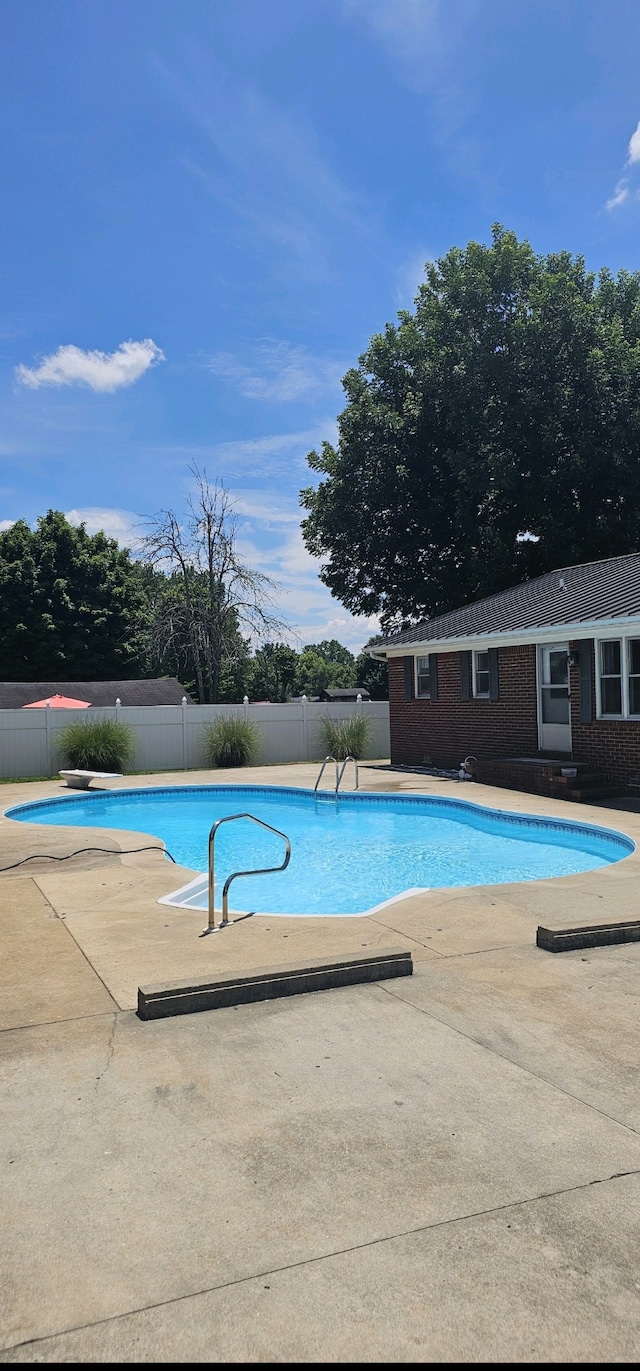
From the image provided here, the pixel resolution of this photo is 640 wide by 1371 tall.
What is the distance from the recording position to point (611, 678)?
14.3 metres

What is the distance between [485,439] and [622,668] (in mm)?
13909

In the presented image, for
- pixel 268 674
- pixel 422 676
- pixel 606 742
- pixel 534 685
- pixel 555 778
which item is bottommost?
pixel 555 778

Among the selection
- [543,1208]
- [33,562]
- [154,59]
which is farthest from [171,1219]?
Answer: [33,562]

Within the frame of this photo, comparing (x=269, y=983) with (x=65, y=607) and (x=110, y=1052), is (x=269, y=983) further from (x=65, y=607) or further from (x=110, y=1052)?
(x=65, y=607)

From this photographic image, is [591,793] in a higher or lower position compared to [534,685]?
lower

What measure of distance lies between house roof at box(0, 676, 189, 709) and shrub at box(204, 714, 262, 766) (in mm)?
6696

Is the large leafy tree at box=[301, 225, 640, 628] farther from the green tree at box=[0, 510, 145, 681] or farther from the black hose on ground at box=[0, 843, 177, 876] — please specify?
the black hose on ground at box=[0, 843, 177, 876]

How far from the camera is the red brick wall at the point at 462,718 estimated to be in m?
16.7

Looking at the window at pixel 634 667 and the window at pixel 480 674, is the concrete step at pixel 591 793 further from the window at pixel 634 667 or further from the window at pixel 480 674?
the window at pixel 480 674

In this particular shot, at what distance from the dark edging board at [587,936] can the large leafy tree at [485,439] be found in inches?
810

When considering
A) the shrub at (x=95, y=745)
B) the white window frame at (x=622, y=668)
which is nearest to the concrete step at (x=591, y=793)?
the white window frame at (x=622, y=668)

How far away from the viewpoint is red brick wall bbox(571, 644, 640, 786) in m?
13.9

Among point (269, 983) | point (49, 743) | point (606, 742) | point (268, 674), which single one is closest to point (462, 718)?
point (606, 742)

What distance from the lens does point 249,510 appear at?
32.2m
